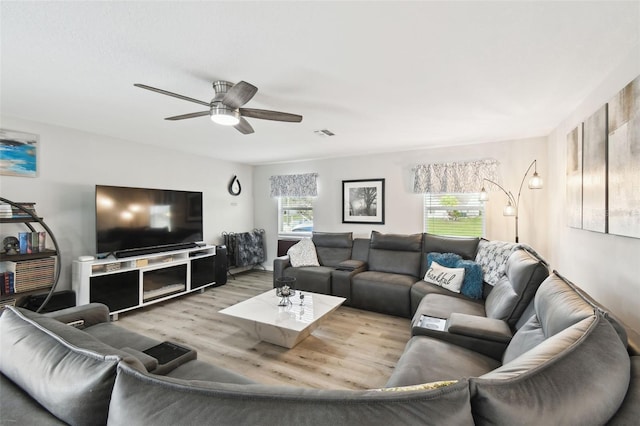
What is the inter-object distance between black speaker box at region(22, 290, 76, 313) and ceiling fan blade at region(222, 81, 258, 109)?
3043mm

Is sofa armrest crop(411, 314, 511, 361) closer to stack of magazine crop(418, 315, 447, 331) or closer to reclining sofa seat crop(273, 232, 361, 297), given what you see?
stack of magazine crop(418, 315, 447, 331)

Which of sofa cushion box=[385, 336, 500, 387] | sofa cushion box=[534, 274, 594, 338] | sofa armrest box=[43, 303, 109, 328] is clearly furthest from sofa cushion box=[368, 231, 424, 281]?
sofa armrest box=[43, 303, 109, 328]

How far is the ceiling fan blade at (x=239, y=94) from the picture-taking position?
6.07ft

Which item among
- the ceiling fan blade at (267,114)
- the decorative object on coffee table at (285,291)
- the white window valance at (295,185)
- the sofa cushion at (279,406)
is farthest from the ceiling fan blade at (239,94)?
the white window valance at (295,185)

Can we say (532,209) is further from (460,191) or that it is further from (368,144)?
(368,144)

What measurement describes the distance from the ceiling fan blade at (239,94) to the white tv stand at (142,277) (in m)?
2.73

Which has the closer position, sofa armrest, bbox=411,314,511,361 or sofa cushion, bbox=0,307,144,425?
sofa cushion, bbox=0,307,144,425

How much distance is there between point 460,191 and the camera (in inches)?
167

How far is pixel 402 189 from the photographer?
4.74 metres

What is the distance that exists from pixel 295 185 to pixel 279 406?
5222 mm

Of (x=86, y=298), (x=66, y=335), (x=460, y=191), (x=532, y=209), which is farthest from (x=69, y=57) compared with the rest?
(x=532, y=209)

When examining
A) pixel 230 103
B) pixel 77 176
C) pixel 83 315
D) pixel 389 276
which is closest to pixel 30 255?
pixel 77 176

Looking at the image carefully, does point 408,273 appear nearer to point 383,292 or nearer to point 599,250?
point 383,292

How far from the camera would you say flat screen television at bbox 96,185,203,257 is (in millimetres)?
3520
